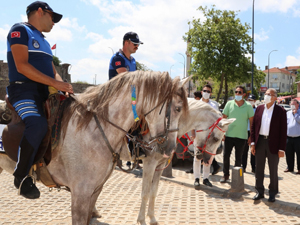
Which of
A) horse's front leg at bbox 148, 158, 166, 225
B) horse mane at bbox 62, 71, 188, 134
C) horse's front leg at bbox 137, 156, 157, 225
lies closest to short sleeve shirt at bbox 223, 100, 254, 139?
horse's front leg at bbox 148, 158, 166, 225

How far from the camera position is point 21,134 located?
298cm

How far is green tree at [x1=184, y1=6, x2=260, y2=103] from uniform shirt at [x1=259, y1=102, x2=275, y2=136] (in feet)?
81.4

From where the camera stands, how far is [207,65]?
103 feet

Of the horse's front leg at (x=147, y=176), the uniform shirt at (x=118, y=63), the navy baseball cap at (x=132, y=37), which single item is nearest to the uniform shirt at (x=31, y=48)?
the uniform shirt at (x=118, y=63)

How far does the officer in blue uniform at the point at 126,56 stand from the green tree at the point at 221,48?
89.1ft

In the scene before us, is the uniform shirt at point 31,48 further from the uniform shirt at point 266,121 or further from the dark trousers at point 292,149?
the dark trousers at point 292,149

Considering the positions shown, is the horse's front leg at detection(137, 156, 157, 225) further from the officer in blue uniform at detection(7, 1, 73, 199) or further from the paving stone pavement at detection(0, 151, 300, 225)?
the officer in blue uniform at detection(7, 1, 73, 199)

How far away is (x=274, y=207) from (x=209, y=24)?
93.9 feet

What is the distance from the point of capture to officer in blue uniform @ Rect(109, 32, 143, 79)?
4.66 metres

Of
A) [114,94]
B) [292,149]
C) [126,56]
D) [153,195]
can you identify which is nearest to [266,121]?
[153,195]

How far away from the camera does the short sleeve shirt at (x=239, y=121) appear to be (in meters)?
8.10

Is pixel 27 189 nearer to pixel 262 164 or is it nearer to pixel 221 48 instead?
pixel 262 164

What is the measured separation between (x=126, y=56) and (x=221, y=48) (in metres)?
28.1

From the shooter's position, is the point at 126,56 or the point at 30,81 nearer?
the point at 30,81
